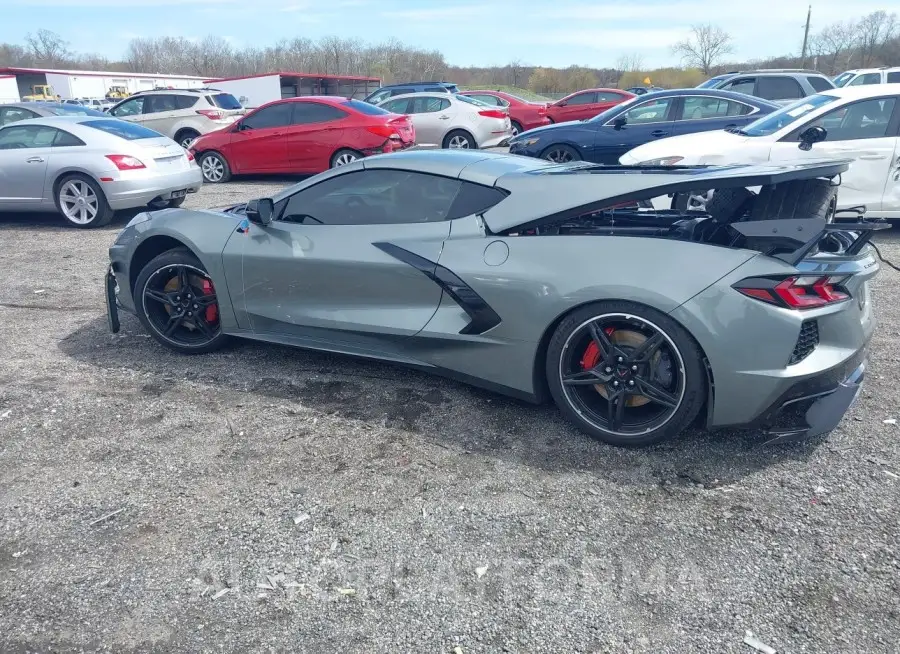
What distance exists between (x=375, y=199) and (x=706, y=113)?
29.0 ft

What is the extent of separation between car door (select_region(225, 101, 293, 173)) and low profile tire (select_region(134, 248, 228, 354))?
8688 millimetres

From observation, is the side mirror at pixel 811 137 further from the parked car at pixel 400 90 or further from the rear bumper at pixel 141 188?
the parked car at pixel 400 90

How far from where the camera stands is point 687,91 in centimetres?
1147

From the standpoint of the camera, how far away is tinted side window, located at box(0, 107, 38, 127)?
11508 mm

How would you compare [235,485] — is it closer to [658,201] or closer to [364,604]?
[364,604]

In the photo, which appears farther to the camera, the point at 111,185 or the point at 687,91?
the point at 687,91

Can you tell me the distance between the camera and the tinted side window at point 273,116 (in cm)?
1309

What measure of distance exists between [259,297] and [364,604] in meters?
2.47

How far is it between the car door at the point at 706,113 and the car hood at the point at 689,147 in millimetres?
2888

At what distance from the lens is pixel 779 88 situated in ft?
49.3

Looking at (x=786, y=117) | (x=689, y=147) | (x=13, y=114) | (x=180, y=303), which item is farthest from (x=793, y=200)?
(x=13, y=114)

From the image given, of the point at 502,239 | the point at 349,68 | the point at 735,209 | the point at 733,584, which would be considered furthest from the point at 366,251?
the point at 349,68

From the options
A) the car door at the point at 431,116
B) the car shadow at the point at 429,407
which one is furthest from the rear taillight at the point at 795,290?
the car door at the point at 431,116

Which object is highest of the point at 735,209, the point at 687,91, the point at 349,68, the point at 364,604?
the point at 349,68
